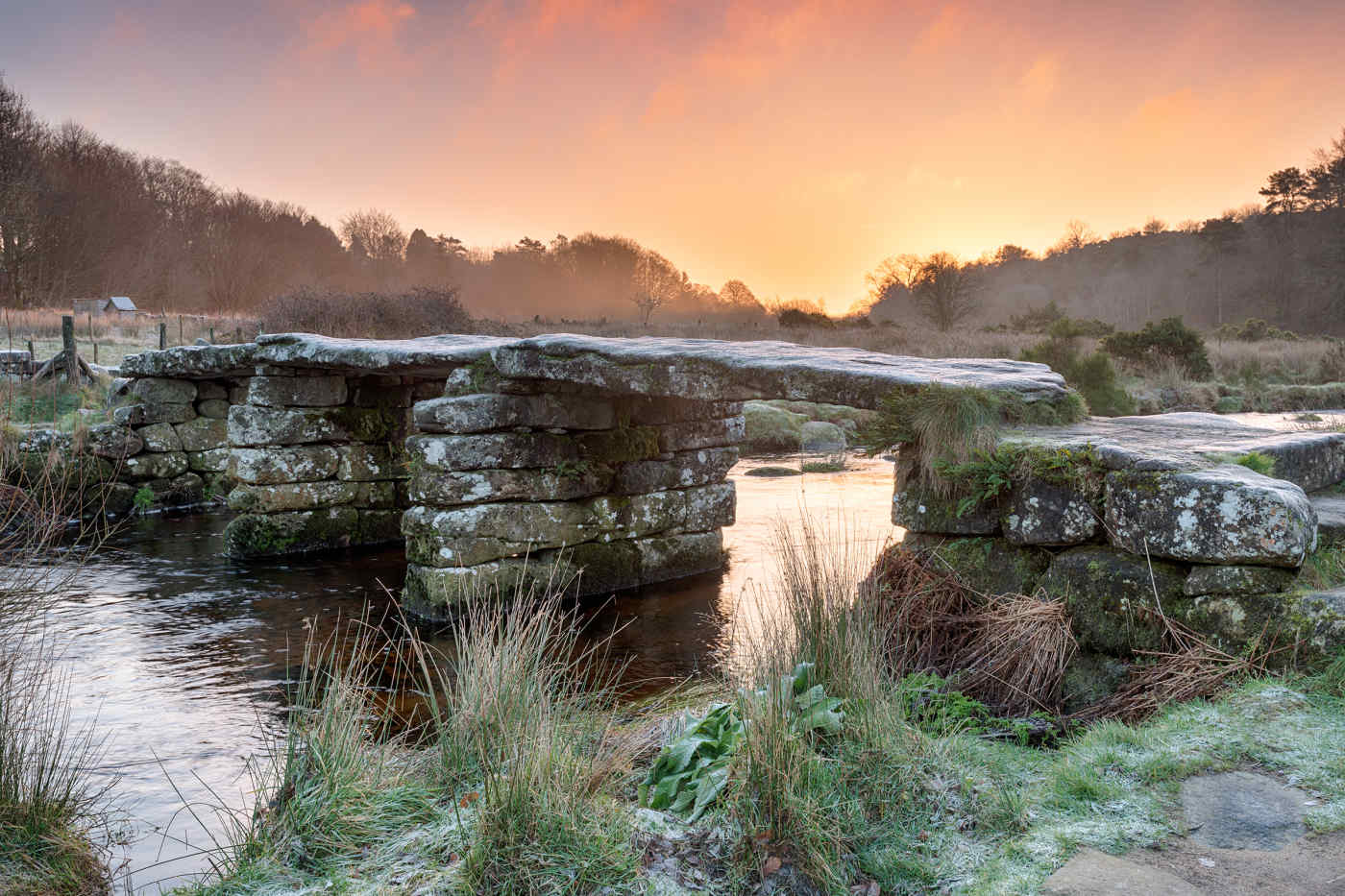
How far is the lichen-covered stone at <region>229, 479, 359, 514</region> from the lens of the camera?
923 centimetres

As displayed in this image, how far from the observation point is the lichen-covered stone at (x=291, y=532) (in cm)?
919

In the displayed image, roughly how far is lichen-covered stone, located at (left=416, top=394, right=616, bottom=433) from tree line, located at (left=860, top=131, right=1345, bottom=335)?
124 ft

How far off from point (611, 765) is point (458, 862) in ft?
2.29

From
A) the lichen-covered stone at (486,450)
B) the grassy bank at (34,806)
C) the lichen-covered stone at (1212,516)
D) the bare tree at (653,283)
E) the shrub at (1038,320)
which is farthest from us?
the bare tree at (653,283)

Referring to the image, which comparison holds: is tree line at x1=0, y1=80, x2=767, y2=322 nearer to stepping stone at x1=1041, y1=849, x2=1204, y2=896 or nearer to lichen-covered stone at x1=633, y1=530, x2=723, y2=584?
lichen-covered stone at x1=633, y1=530, x2=723, y2=584

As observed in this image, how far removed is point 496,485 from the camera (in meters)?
7.21

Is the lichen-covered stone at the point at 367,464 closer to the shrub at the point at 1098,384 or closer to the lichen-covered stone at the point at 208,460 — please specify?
the lichen-covered stone at the point at 208,460

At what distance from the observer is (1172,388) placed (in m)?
19.7

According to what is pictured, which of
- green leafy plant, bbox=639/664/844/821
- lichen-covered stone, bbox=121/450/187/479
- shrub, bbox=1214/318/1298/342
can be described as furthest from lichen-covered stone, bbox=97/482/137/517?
shrub, bbox=1214/318/1298/342

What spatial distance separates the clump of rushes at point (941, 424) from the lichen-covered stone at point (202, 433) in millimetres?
10320

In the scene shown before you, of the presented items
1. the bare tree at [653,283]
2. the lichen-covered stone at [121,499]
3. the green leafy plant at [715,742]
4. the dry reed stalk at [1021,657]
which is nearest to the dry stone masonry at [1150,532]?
the dry reed stalk at [1021,657]

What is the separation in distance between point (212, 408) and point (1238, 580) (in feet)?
41.1

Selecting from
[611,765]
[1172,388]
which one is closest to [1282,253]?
[1172,388]

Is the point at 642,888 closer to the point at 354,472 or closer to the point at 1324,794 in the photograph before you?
the point at 1324,794
